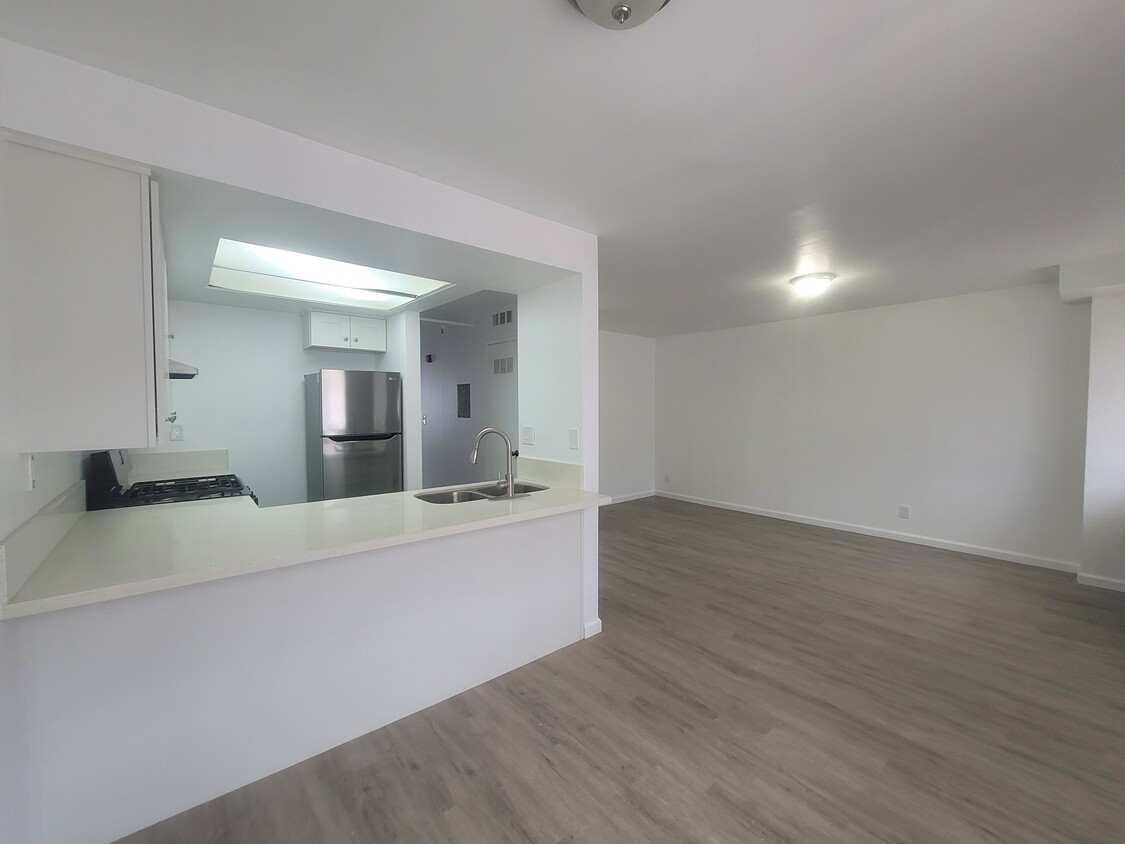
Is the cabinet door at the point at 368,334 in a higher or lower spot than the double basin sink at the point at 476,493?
higher

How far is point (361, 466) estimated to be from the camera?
410cm

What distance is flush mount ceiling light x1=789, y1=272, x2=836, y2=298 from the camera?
3.58m

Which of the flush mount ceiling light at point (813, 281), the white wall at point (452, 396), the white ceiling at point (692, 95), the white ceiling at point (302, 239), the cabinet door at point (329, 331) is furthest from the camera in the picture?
the white wall at point (452, 396)

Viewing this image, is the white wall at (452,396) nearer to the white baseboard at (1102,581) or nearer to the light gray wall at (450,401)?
the light gray wall at (450,401)

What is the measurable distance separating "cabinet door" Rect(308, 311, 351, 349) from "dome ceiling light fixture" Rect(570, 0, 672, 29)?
3.65 m

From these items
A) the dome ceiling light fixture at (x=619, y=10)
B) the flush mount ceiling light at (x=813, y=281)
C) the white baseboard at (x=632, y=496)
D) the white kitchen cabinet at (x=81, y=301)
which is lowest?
the white baseboard at (x=632, y=496)

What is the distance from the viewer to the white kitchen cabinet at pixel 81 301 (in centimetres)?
131

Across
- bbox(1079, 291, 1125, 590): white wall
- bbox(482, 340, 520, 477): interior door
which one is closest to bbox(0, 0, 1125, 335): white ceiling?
bbox(1079, 291, 1125, 590): white wall

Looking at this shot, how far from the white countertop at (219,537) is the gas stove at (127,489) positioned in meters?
0.15

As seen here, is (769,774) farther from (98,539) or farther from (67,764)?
(98,539)

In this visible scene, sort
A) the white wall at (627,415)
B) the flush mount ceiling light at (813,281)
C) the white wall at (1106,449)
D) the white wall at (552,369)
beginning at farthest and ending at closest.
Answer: the white wall at (627,415) → the flush mount ceiling light at (813,281) → the white wall at (1106,449) → the white wall at (552,369)

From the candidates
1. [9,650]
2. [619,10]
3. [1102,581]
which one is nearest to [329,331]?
[9,650]

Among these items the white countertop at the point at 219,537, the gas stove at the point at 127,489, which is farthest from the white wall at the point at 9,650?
the gas stove at the point at 127,489

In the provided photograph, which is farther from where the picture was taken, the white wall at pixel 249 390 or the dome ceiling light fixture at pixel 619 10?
the white wall at pixel 249 390
